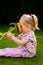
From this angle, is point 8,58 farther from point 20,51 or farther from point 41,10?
point 41,10

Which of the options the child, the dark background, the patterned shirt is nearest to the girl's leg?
the child

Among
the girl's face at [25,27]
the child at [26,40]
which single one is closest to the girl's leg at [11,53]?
the child at [26,40]

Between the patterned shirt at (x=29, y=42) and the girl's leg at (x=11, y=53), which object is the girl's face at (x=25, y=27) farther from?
the girl's leg at (x=11, y=53)

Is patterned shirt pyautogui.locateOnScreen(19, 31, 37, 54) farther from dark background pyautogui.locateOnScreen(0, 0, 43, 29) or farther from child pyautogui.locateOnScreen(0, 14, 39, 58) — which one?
dark background pyautogui.locateOnScreen(0, 0, 43, 29)

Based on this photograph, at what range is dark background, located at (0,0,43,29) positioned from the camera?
10.7m

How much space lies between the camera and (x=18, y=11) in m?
11.2

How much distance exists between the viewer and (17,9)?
36.8ft

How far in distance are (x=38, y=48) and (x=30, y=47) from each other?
102 cm

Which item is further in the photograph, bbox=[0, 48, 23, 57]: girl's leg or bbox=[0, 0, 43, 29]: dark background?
bbox=[0, 0, 43, 29]: dark background

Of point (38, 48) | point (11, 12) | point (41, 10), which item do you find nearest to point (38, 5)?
point (41, 10)

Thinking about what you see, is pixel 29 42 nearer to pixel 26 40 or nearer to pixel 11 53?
pixel 26 40

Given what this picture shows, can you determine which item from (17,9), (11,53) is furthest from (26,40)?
(17,9)

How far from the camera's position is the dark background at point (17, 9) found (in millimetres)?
10719

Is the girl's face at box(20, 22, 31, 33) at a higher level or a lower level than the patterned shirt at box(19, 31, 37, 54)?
higher
